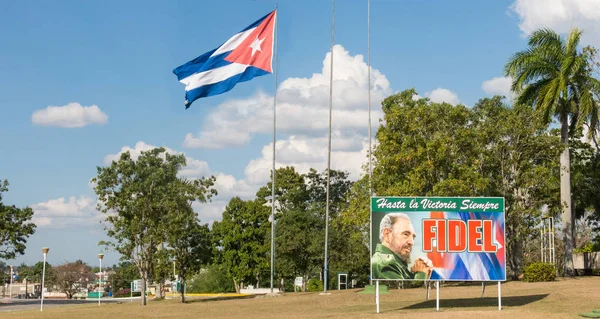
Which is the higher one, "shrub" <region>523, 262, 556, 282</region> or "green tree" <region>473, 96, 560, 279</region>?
"green tree" <region>473, 96, 560, 279</region>

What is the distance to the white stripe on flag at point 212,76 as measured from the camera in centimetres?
3453

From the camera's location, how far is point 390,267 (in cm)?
2894

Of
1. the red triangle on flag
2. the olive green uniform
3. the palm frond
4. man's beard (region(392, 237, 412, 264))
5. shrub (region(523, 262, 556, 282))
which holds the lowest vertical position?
shrub (region(523, 262, 556, 282))

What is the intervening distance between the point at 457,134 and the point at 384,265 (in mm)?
19022

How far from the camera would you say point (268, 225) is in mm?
74625

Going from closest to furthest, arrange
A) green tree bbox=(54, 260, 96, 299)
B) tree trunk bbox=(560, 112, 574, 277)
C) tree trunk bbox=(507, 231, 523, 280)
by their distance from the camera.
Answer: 1. tree trunk bbox=(560, 112, 574, 277)
2. tree trunk bbox=(507, 231, 523, 280)
3. green tree bbox=(54, 260, 96, 299)

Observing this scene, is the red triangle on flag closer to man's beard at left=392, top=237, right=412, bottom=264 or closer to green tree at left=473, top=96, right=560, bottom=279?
man's beard at left=392, top=237, right=412, bottom=264

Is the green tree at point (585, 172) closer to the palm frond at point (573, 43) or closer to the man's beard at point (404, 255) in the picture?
the palm frond at point (573, 43)

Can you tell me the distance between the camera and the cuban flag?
34625 mm

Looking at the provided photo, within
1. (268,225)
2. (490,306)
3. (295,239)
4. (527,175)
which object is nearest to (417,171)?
(527,175)

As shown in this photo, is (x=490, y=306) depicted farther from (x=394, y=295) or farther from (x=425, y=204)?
(x=394, y=295)

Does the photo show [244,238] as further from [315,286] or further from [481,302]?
[481,302]

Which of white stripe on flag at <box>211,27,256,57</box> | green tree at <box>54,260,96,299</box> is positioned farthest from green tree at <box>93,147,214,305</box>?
green tree at <box>54,260,96,299</box>

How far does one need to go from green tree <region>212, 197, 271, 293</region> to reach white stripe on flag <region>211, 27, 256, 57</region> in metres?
38.8
